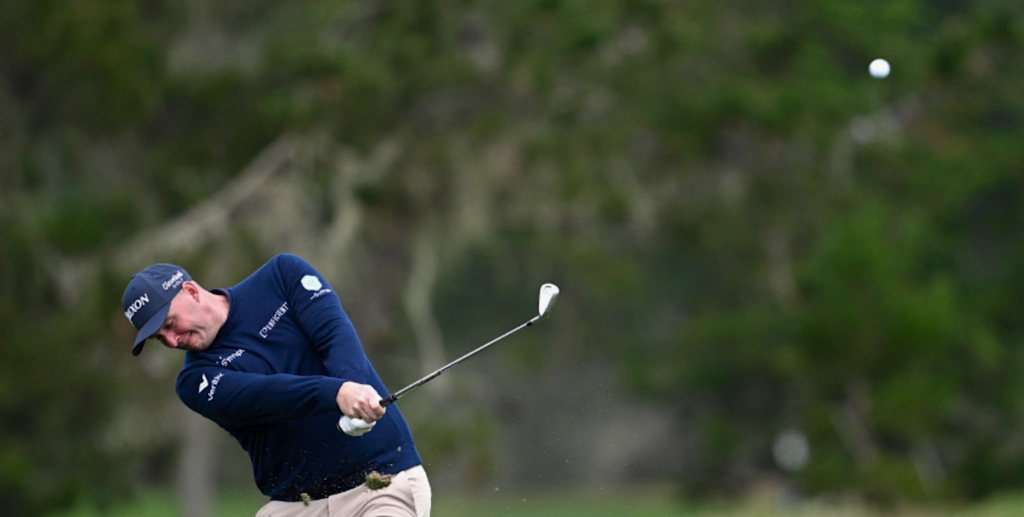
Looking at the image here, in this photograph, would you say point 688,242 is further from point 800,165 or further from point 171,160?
point 171,160

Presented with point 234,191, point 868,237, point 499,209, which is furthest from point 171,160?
point 868,237

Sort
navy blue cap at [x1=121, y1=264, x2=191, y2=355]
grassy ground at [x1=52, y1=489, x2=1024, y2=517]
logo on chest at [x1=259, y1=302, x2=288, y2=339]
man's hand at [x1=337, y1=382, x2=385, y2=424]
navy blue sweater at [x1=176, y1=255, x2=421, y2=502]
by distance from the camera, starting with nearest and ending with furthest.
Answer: man's hand at [x1=337, y1=382, x2=385, y2=424] → navy blue cap at [x1=121, y1=264, x2=191, y2=355] → navy blue sweater at [x1=176, y1=255, x2=421, y2=502] → logo on chest at [x1=259, y1=302, x2=288, y2=339] → grassy ground at [x1=52, y1=489, x2=1024, y2=517]

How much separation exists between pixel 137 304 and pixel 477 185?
13576 millimetres

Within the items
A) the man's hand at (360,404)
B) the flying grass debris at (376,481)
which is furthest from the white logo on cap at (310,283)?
the flying grass debris at (376,481)

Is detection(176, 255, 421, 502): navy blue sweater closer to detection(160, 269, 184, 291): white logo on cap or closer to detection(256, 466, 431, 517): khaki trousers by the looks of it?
detection(256, 466, 431, 517): khaki trousers

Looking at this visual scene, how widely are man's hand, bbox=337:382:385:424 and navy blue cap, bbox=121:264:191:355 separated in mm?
622

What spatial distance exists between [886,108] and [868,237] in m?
4.17

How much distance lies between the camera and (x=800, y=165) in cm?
2167

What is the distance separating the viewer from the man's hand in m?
4.91

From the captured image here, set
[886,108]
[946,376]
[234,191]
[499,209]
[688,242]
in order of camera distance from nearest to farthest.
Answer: [234,191] < [499,209] < [946,376] < [886,108] < [688,242]

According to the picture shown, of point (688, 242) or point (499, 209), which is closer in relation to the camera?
point (499, 209)

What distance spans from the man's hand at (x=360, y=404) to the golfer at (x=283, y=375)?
10cm

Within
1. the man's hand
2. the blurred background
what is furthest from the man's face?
the blurred background

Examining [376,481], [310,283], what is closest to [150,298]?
[310,283]
